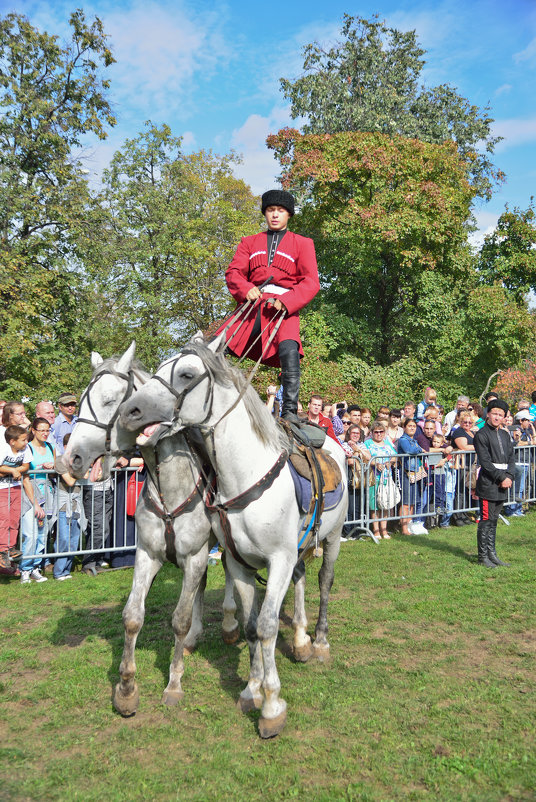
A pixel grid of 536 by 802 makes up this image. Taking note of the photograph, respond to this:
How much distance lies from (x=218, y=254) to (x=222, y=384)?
24.8 metres

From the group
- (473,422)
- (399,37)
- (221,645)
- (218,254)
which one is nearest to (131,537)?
(221,645)

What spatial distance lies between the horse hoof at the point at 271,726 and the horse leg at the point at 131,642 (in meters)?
0.99

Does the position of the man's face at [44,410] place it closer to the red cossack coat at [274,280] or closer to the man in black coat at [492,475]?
the red cossack coat at [274,280]

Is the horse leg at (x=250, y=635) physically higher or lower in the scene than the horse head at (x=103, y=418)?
lower

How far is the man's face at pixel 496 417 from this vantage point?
8992 millimetres

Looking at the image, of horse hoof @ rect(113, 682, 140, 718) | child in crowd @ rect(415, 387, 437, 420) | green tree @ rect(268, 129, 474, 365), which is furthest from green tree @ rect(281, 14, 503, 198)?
horse hoof @ rect(113, 682, 140, 718)

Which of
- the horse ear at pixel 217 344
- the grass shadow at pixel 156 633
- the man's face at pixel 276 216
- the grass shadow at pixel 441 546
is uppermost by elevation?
the man's face at pixel 276 216

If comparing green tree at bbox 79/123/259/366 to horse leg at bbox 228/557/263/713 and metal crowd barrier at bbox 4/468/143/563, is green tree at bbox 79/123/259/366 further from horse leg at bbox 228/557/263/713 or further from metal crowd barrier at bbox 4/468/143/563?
horse leg at bbox 228/557/263/713

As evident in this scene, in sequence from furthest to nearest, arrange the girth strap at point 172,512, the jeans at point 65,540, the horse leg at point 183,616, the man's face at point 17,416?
the man's face at point 17,416, the jeans at point 65,540, the horse leg at point 183,616, the girth strap at point 172,512

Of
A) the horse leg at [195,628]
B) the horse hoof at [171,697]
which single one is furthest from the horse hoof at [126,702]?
the horse leg at [195,628]

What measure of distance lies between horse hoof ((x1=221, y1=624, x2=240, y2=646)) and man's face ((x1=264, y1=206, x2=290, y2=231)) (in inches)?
151

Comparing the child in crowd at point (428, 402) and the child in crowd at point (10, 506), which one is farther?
the child in crowd at point (428, 402)

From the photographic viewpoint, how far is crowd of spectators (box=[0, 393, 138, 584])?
8.05m

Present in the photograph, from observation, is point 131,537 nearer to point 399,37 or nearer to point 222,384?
point 222,384
